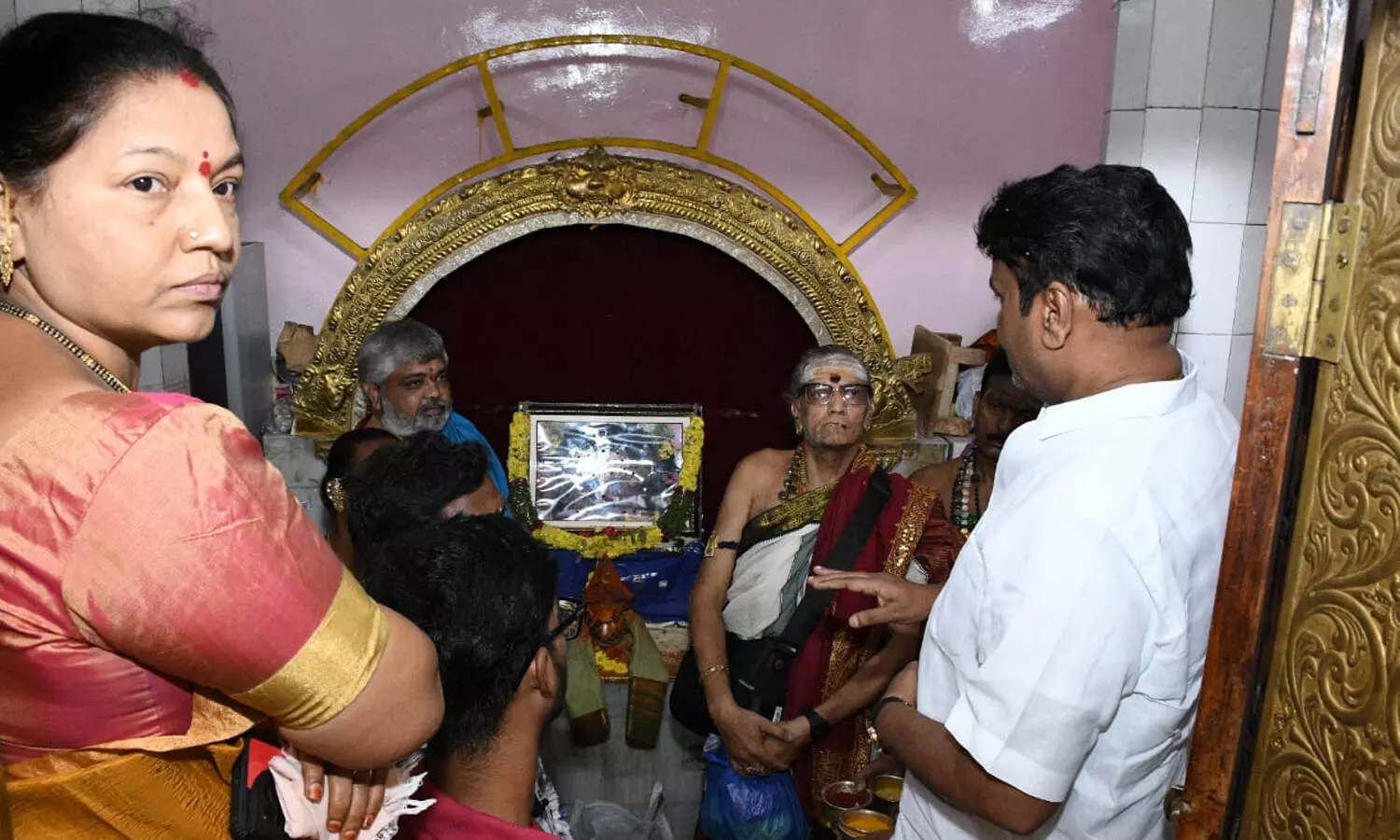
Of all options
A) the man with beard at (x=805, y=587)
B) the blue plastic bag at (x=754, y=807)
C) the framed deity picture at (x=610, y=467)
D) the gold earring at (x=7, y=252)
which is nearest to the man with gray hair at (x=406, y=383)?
the framed deity picture at (x=610, y=467)

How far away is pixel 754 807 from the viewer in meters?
2.89

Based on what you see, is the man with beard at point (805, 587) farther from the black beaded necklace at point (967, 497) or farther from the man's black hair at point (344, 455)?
the man's black hair at point (344, 455)

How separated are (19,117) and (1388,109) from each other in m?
1.35

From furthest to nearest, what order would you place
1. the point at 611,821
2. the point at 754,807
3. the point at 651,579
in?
the point at 651,579 → the point at 611,821 → the point at 754,807

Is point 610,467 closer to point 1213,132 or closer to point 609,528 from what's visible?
point 609,528

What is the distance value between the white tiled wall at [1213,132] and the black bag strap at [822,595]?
Result: 1681mm

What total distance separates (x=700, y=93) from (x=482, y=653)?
3498 mm

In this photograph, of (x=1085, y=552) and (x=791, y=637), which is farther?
(x=791, y=637)

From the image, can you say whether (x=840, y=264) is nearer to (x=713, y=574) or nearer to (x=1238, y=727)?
(x=713, y=574)

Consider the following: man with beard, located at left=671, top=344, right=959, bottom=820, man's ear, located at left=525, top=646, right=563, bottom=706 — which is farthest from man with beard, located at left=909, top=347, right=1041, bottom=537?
man's ear, located at left=525, top=646, right=563, bottom=706

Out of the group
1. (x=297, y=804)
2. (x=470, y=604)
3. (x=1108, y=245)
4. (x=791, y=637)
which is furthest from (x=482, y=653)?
(x=791, y=637)

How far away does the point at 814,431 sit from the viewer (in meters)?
3.28

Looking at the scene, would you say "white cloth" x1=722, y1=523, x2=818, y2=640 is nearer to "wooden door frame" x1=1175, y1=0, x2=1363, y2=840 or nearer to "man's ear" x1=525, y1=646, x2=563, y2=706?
"man's ear" x1=525, y1=646, x2=563, y2=706

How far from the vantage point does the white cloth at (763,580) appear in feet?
9.95
